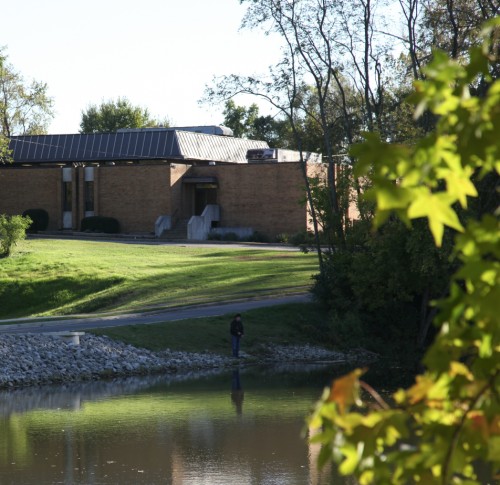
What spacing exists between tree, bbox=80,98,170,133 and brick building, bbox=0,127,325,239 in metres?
53.0

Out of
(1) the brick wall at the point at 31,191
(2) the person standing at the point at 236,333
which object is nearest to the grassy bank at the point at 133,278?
(2) the person standing at the point at 236,333

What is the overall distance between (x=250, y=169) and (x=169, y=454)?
49848mm

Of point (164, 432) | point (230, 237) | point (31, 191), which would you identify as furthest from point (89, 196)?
point (164, 432)

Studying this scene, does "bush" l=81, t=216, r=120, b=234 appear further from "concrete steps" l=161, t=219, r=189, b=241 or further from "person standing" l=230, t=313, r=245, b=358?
"person standing" l=230, t=313, r=245, b=358

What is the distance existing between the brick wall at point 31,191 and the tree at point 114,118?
56.2 metres

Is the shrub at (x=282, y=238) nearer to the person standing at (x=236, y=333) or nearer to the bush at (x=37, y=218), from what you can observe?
the bush at (x=37, y=218)

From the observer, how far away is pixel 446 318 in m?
3.58

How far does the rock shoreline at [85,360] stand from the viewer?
28859 mm

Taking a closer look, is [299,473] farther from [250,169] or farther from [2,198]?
[2,198]

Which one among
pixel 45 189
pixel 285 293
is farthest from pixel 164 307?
pixel 45 189

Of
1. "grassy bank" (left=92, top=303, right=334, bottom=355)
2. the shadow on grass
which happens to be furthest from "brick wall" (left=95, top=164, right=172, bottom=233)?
"grassy bank" (left=92, top=303, right=334, bottom=355)

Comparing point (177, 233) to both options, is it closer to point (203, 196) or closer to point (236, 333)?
point (203, 196)

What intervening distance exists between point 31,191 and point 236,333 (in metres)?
43.4

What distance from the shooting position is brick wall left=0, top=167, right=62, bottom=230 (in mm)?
71812
